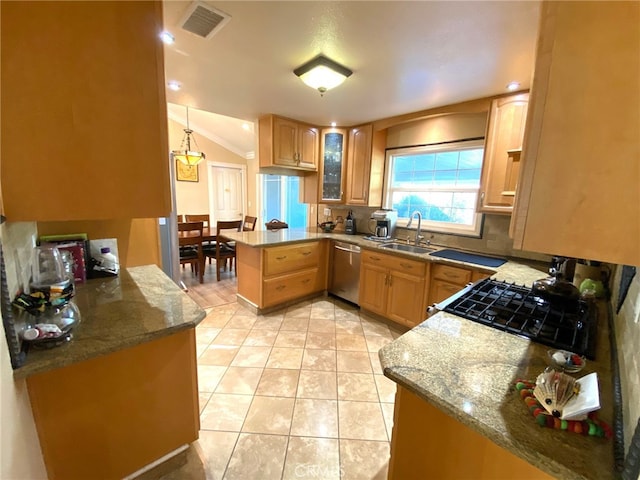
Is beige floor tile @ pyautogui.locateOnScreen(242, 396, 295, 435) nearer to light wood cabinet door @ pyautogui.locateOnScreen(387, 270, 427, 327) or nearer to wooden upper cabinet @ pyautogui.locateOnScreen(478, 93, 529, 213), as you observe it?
light wood cabinet door @ pyautogui.locateOnScreen(387, 270, 427, 327)

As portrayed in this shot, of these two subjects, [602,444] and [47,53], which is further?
[47,53]

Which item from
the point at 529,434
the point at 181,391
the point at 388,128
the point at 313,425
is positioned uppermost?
the point at 388,128

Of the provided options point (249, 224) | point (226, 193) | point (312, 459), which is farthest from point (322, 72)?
point (226, 193)

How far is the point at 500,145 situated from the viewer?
2.32m

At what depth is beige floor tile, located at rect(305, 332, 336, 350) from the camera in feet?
8.32

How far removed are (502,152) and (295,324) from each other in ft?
8.30

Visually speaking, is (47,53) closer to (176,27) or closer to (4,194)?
(4,194)

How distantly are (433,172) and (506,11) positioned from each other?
194 cm

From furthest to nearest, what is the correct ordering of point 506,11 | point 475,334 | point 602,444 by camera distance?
point 506,11
point 475,334
point 602,444

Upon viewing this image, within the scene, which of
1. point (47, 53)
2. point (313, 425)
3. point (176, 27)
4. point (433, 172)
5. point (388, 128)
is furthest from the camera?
point (388, 128)

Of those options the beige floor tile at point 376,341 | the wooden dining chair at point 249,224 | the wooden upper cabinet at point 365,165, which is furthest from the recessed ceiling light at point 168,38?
the wooden dining chair at point 249,224

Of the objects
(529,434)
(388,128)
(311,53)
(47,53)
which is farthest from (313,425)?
(388,128)

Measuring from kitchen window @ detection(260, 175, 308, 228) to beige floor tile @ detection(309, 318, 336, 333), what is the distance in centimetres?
329

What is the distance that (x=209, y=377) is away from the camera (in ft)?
6.84
